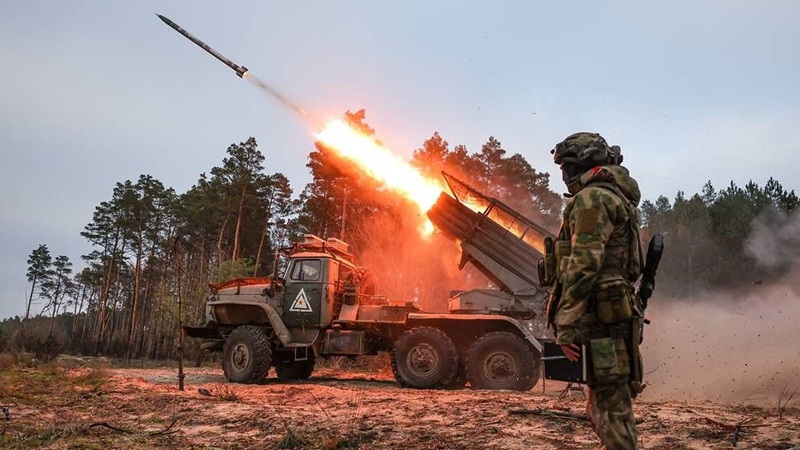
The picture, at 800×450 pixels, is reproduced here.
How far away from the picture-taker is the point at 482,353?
10.7m

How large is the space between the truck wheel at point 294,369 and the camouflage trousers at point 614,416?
10508 millimetres

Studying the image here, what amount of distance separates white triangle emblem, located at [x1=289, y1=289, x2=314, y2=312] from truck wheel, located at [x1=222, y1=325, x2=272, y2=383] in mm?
869

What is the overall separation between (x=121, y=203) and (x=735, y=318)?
46.2m

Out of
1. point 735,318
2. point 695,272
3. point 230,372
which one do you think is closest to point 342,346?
point 230,372

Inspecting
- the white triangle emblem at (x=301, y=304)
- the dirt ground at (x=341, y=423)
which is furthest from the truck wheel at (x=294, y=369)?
the dirt ground at (x=341, y=423)

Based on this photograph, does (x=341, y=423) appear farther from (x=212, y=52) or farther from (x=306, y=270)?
(x=212, y=52)

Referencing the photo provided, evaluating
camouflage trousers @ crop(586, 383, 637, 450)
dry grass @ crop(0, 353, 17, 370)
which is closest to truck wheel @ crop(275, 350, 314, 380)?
dry grass @ crop(0, 353, 17, 370)

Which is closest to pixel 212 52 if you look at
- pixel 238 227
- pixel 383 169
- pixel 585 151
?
pixel 383 169

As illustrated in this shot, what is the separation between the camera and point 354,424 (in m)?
6.34

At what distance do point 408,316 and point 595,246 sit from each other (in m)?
7.77

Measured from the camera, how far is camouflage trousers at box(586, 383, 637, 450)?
3707 millimetres

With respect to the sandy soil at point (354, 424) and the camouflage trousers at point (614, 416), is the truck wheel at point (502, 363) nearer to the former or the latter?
the sandy soil at point (354, 424)

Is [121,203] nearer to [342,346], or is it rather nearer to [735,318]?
[342,346]

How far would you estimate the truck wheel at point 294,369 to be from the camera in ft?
44.5
